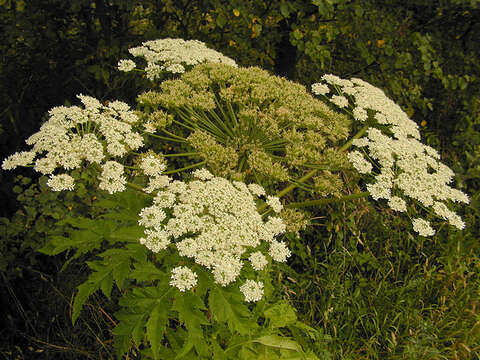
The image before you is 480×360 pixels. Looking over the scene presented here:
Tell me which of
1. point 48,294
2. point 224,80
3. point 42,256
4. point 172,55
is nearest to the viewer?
point 224,80

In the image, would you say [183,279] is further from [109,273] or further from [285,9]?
[285,9]

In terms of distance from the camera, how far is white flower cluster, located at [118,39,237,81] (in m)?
4.52

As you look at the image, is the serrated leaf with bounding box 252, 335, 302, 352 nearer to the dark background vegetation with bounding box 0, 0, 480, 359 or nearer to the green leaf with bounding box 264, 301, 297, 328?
the green leaf with bounding box 264, 301, 297, 328

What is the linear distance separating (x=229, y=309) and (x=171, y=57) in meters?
3.03

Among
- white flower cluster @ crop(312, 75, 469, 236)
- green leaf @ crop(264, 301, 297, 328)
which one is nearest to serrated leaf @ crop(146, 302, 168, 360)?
green leaf @ crop(264, 301, 297, 328)

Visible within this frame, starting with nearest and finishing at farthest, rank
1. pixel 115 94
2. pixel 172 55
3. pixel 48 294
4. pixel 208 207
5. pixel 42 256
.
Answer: pixel 208 207, pixel 172 55, pixel 48 294, pixel 42 256, pixel 115 94

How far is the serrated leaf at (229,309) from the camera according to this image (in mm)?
2734

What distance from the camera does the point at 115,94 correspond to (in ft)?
23.5

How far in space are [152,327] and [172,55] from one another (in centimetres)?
314

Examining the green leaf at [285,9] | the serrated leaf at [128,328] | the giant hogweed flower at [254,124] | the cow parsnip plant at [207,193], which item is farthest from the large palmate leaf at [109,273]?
the green leaf at [285,9]

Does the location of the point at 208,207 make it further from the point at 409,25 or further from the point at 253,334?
the point at 409,25

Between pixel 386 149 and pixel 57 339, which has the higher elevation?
pixel 386 149

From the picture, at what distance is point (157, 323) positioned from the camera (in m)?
2.71

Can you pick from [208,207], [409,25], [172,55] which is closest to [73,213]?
[172,55]
